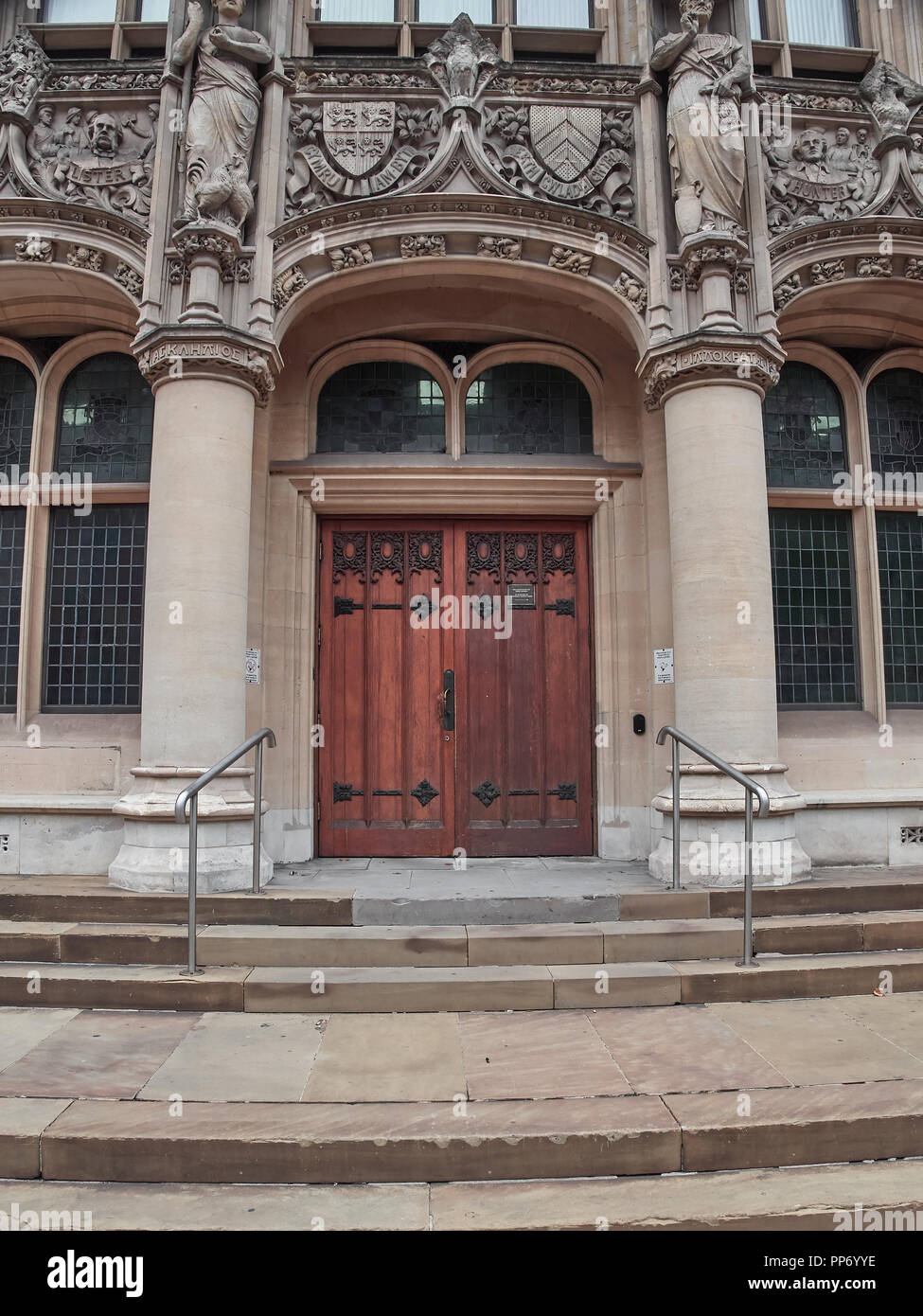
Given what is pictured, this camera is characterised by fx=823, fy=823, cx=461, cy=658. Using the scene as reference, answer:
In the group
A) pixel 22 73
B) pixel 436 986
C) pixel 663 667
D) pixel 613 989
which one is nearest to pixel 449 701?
pixel 663 667

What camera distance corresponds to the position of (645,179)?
6.72 metres

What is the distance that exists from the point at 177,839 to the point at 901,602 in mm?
6724

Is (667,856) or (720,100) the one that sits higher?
(720,100)

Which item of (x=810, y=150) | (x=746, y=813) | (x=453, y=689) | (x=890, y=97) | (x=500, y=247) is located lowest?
(x=746, y=813)

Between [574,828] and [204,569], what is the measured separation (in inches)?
150

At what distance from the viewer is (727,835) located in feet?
19.2

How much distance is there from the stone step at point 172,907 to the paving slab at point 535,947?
0.90 meters

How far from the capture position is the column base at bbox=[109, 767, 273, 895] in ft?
18.3

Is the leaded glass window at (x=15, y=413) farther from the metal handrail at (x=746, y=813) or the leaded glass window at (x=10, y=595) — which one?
the metal handrail at (x=746, y=813)

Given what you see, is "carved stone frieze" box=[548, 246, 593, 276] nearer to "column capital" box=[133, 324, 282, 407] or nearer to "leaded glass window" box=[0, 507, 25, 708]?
"column capital" box=[133, 324, 282, 407]

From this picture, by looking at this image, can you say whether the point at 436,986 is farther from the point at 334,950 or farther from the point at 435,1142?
the point at 435,1142

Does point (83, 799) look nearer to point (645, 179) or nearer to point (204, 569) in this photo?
point (204, 569)

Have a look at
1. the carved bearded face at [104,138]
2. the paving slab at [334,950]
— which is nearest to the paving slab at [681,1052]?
the paving slab at [334,950]
